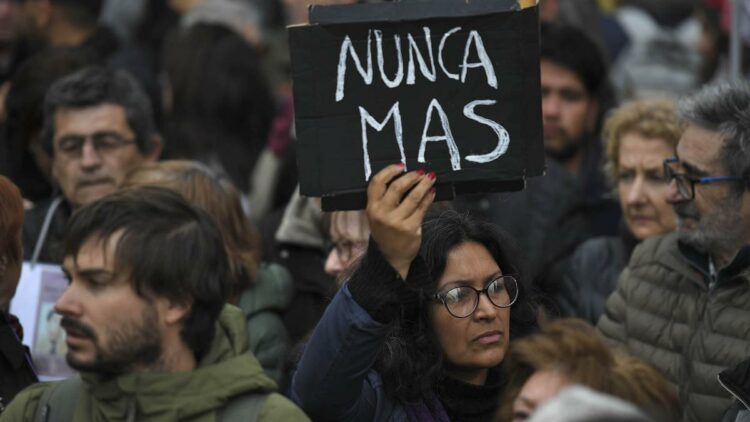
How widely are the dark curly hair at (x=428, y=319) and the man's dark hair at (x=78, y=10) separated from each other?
4418mm

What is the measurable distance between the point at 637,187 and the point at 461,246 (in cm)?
192

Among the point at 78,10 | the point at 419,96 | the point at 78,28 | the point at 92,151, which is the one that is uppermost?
the point at 78,10

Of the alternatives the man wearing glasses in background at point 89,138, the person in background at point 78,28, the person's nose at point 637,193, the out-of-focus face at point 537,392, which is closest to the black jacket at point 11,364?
the man wearing glasses in background at point 89,138

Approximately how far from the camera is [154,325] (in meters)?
3.86

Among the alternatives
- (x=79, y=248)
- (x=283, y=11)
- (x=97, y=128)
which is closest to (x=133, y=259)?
(x=79, y=248)

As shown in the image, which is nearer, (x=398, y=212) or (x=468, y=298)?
(x=398, y=212)

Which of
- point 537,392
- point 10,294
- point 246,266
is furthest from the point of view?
point 246,266

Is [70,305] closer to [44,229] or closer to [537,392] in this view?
[537,392]

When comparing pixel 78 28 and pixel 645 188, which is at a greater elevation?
pixel 78 28

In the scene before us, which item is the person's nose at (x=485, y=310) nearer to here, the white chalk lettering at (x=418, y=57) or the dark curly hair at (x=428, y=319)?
the dark curly hair at (x=428, y=319)

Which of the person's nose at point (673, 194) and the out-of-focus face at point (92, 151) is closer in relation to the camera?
the person's nose at point (673, 194)

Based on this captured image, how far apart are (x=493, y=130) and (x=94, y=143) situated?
273 centimetres

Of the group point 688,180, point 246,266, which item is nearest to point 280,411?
point 246,266

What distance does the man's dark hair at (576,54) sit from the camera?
7.64 metres
